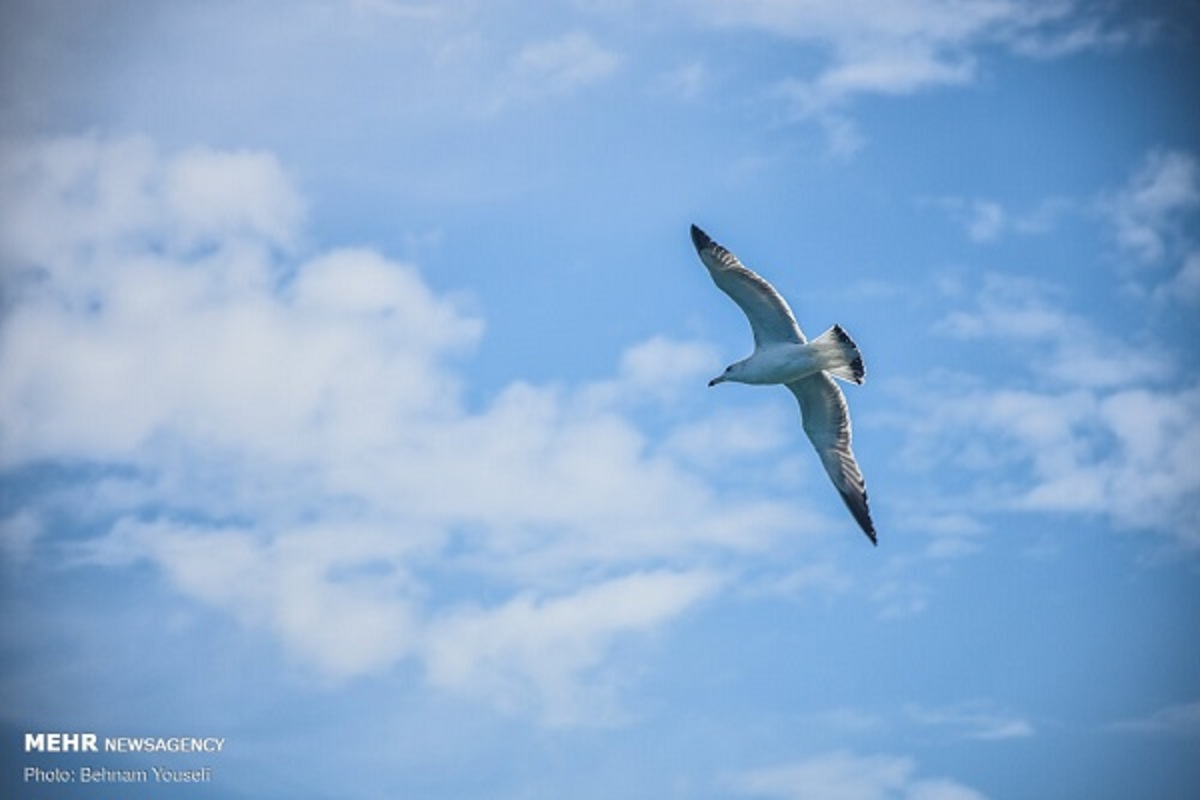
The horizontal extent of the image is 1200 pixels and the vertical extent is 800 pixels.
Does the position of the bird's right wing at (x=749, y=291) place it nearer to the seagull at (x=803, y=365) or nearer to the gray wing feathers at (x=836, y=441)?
the seagull at (x=803, y=365)

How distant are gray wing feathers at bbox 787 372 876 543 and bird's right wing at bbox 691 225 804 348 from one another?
4.08 feet

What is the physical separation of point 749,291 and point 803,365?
1.26 meters

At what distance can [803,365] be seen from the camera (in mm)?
26375

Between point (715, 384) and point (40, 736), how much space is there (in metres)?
16.7

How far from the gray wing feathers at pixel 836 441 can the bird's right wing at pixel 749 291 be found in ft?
4.08

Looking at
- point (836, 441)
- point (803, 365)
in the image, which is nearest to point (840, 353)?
point (803, 365)

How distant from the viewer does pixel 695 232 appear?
26.3m

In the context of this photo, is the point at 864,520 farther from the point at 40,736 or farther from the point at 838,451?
the point at 40,736

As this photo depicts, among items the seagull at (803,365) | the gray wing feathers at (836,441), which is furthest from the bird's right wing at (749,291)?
the gray wing feathers at (836,441)

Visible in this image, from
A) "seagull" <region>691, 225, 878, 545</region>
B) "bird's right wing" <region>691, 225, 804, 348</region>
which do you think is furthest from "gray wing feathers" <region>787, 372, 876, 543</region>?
"bird's right wing" <region>691, 225, 804, 348</region>

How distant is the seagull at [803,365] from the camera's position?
26141 mm

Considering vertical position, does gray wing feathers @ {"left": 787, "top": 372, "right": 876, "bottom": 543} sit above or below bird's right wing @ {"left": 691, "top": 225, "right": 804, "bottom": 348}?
below

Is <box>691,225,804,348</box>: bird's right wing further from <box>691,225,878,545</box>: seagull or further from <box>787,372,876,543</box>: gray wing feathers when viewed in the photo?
<box>787,372,876,543</box>: gray wing feathers

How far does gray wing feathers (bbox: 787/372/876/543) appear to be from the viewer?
2770 centimetres
